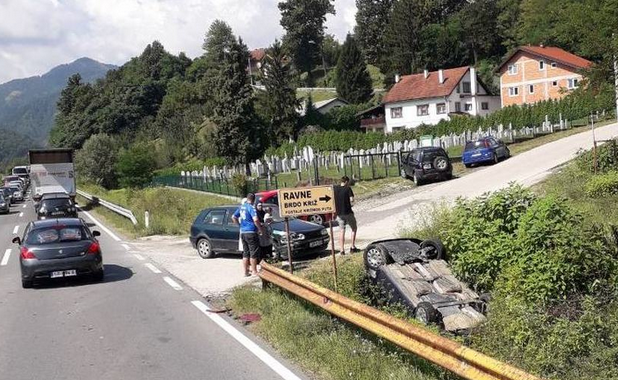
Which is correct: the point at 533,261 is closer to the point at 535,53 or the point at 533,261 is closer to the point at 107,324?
the point at 107,324

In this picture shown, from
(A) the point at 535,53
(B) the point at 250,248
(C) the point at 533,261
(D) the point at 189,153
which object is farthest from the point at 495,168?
(D) the point at 189,153

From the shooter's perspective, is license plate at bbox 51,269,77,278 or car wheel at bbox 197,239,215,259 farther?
car wheel at bbox 197,239,215,259

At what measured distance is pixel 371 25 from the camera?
11388 cm

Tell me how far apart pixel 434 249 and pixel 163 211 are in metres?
23.5

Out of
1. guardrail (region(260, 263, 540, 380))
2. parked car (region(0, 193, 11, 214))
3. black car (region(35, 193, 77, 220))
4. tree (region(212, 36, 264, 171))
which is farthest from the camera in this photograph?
tree (region(212, 36, 264, 171))

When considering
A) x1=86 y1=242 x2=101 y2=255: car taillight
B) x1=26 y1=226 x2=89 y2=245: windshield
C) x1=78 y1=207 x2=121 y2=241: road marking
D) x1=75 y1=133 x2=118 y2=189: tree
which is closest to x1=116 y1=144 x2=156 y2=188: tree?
x1=75 y1=133 x2=118 y2=189: tree

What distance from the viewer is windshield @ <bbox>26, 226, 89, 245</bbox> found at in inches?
559

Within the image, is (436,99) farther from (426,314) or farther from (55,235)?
(426,314)

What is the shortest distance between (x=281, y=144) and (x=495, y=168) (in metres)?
44.6

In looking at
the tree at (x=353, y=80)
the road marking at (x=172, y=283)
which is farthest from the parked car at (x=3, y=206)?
the tree at (x=353, y=80)

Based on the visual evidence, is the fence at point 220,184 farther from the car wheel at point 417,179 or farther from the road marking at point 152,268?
the road marking at point 152,268

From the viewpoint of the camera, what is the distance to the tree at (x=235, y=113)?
202 feet

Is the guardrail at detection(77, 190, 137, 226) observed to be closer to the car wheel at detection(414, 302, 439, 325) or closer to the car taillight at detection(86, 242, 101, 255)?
Result: the car taillight at detection(86, 242, 101, 255)

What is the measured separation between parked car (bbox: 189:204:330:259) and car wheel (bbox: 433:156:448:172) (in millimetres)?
12946
